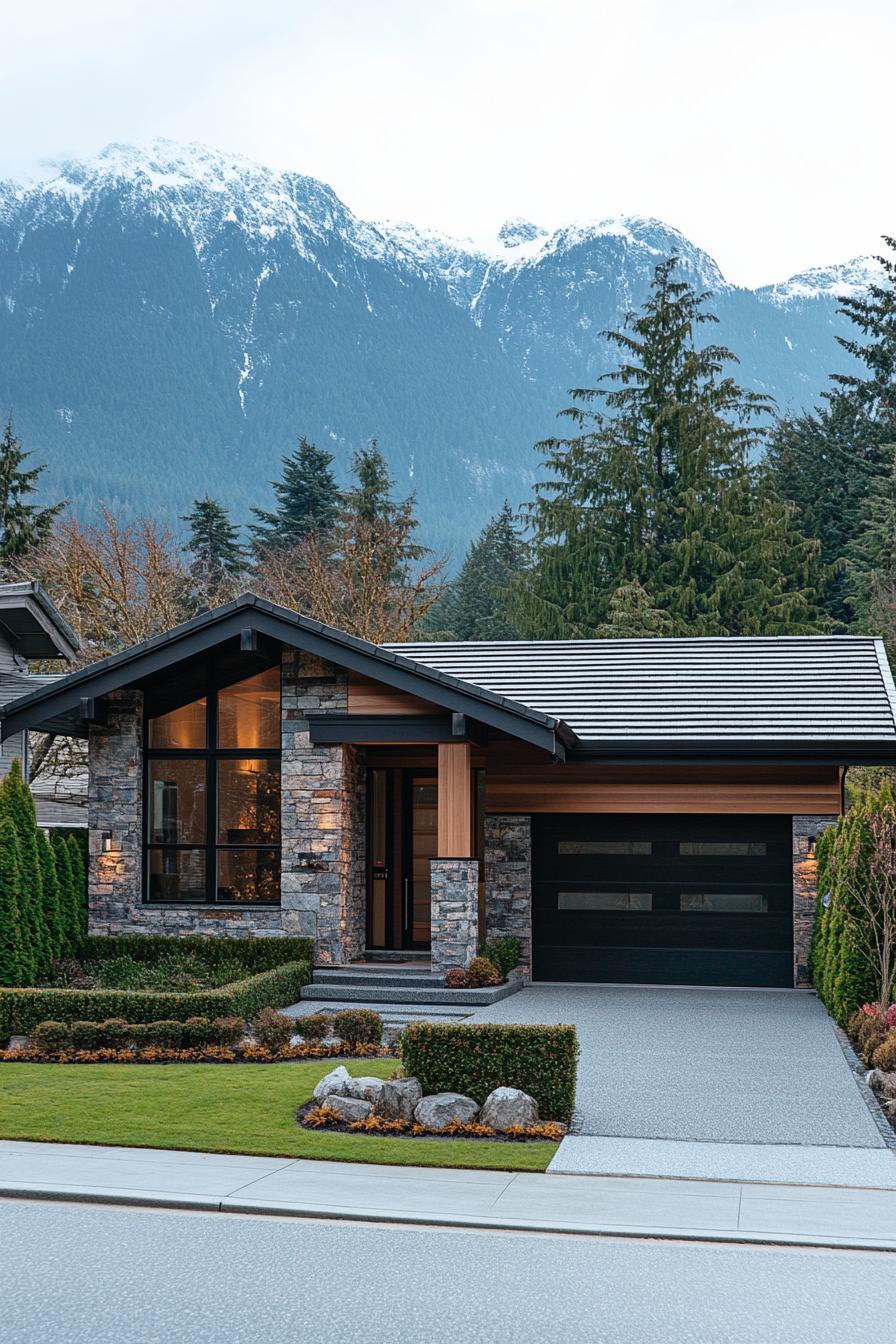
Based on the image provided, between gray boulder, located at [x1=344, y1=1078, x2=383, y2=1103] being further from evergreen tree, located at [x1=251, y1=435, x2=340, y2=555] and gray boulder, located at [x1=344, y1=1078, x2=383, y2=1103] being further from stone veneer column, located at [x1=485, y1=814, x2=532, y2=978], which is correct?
evergreen tree, located at [x1=251, y1=435, x2=340, y2=555]

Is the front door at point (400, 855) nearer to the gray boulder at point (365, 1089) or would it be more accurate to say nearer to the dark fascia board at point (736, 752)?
the dark fascia board at point (736, 752)

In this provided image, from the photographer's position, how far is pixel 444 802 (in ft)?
55.0

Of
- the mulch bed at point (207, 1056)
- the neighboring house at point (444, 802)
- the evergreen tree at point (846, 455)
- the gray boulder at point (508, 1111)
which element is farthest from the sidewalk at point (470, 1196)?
the evergreen tree at point (846, 455)

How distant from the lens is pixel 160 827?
17.8 metres

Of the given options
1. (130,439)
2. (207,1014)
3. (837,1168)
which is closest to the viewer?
(837,1168)

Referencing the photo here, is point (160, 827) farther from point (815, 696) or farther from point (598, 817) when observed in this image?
point (815, 696)

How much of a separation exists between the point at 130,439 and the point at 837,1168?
124 meters

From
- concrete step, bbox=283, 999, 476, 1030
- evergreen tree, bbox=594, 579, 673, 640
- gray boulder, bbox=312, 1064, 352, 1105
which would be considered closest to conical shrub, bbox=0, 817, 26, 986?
concrete step, bbox=283, 999, 476, 1030

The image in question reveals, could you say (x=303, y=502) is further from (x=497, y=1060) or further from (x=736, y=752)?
(x=497, y=1060)

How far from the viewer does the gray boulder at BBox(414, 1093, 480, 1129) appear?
9.81 metres

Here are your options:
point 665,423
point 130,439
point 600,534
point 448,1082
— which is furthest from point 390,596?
point 130,439

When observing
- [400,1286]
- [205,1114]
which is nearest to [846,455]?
[205,1114]

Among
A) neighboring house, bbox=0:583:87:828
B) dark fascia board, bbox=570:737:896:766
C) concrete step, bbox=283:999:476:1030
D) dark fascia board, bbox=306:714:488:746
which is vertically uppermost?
neighboring house, bbox=0:583:87:828

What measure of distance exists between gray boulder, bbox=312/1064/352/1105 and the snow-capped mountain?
93823 millimetres
